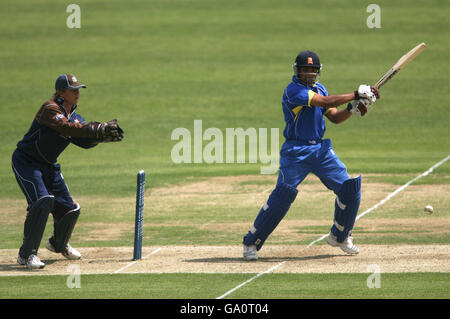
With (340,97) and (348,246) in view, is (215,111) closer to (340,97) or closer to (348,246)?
(348,246)

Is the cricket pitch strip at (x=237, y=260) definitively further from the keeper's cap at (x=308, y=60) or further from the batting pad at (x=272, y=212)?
the keeper's cap at (x=308, y=60)

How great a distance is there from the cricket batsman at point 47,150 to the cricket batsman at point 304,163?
6.39 feet

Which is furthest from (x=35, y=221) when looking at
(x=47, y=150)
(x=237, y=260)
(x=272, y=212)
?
(x=272, y=212)

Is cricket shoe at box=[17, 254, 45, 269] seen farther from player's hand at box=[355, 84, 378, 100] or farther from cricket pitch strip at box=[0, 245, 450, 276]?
player's hand at box=[355, 84, 378, 100]

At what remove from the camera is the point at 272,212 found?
936 cm

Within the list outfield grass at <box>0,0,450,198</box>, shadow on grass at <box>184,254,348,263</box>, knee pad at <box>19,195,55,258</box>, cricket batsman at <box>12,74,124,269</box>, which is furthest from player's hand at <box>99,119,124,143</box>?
outfield grass at <box>0,0,450,198</box>

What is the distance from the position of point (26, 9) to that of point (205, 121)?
11911mm

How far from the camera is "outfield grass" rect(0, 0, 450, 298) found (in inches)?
346

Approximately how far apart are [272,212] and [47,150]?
2.70 meters

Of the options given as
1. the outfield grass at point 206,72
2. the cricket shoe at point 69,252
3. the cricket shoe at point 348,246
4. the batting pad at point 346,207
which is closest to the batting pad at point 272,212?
the batting pad at point 346,207

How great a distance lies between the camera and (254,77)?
77.2 ft

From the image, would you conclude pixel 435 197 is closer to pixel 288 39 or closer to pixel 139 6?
pixel 288 39

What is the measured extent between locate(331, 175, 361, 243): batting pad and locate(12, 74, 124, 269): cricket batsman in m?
2.68

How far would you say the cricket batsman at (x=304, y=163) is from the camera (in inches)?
367
